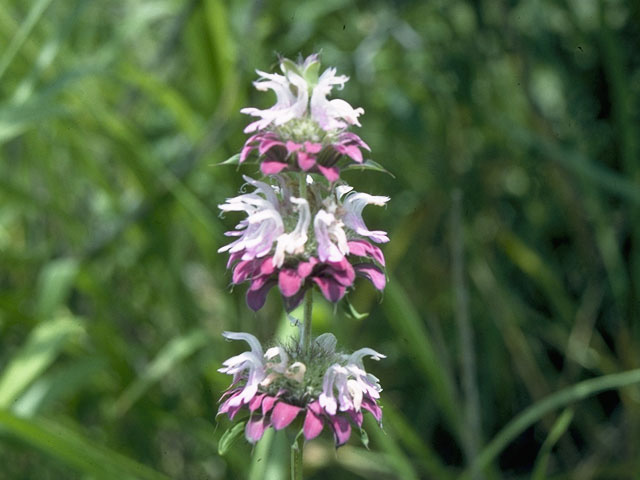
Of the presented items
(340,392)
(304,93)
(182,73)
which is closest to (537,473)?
(340,392)

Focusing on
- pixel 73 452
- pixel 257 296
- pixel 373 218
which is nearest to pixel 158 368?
pixel 73 452

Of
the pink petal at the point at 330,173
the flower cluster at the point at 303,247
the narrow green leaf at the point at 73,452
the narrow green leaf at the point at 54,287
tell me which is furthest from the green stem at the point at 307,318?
the narrow green leaf at the point at 54,287

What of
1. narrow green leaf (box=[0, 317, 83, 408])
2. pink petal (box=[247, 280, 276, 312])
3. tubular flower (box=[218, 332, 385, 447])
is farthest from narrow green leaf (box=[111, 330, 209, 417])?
pink petal (box=[247, 280, 276, 312])

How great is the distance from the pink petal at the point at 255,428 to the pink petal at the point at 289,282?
0.44 ft

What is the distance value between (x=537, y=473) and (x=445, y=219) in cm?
110

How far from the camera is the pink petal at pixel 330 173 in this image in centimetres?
67

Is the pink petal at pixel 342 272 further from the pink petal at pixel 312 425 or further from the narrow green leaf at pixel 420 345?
the narrow green leaf at pixel 420 345

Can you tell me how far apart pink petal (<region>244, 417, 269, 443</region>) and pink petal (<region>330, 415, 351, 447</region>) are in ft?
0.20

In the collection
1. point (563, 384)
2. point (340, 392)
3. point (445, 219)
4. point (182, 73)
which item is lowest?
point (563, 384)

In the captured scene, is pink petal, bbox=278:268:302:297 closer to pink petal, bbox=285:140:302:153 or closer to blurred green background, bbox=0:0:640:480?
pink petal, bbox=285:140:302:153

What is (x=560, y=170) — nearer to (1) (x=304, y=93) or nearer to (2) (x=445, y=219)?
(2) (x=445, y=219)

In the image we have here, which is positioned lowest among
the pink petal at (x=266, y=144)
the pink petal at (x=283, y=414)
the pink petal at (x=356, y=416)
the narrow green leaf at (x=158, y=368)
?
the narrow green leaf at (x=158, y=368)

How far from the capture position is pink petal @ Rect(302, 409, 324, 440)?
670mm

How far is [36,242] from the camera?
2.14 meters
